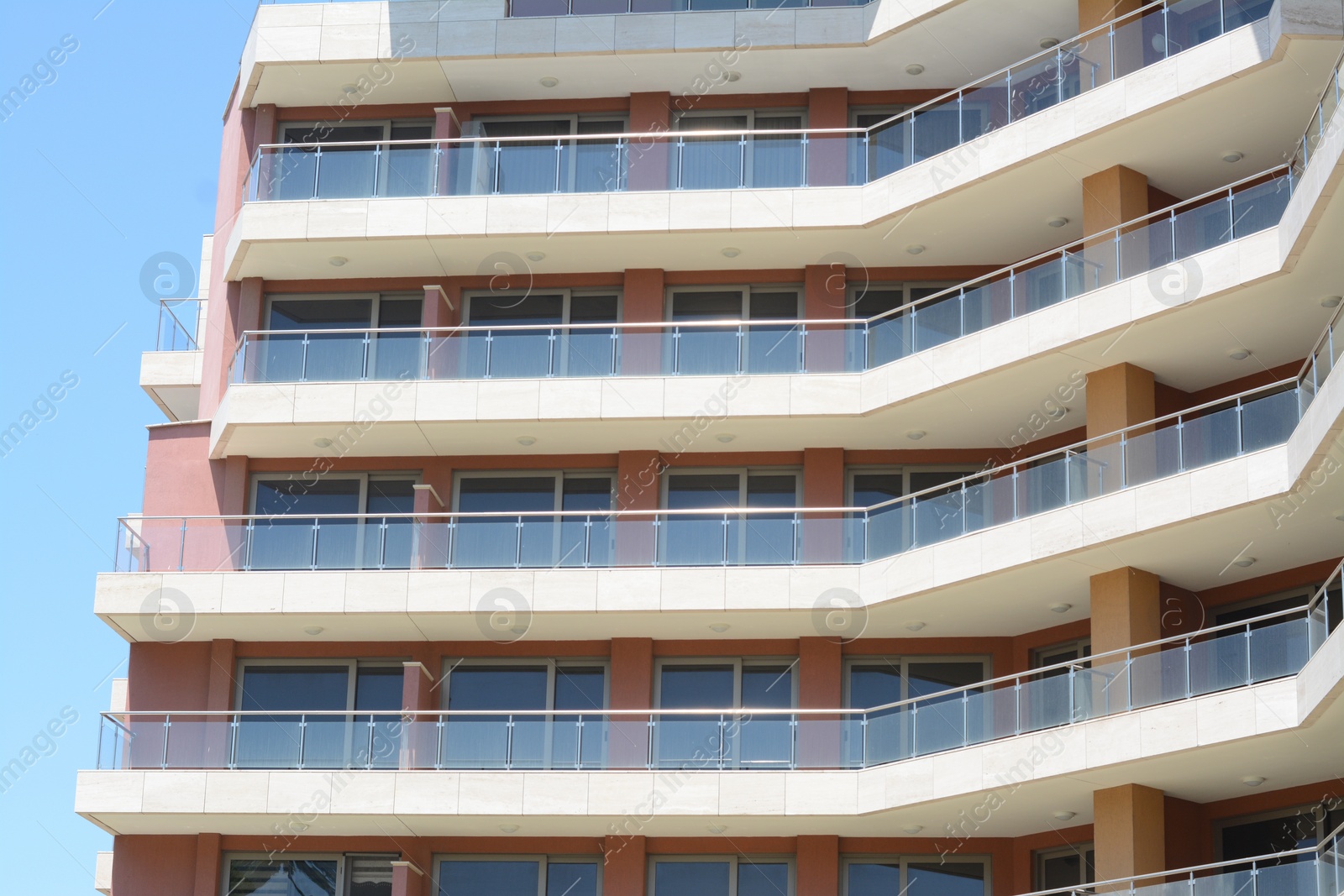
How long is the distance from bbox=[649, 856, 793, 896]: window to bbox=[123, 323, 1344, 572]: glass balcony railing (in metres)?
5.03

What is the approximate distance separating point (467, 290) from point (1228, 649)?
54.2ft

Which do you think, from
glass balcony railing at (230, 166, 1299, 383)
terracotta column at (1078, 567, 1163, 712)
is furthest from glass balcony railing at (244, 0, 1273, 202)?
terracotta column at (1078, 567, 1163, 712)

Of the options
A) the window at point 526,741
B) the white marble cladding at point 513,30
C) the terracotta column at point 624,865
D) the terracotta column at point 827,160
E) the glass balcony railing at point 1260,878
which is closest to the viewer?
the glass balcony railing at point 1260,878

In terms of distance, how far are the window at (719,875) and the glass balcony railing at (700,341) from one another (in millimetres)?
8475

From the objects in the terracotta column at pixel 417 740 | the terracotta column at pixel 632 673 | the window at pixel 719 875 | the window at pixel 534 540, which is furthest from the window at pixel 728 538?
the window at pixel 719 875

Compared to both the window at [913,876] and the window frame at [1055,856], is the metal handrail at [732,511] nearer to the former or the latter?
the window at [913,876]

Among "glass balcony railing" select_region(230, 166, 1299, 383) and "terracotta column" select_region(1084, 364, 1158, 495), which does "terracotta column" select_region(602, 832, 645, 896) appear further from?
"terracotta column" select_region(1084, 364, 1158, 495)

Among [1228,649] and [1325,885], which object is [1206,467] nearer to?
[1228,649]

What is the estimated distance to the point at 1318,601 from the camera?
27.9 m

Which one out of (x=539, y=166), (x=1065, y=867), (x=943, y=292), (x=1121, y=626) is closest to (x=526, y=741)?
(x=1065, y=867)

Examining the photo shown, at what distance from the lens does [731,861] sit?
3459 centimetres

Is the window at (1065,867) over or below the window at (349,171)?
below

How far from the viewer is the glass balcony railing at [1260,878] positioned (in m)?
25.9

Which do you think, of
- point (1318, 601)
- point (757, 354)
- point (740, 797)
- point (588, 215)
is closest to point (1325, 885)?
point (1318, 601)
